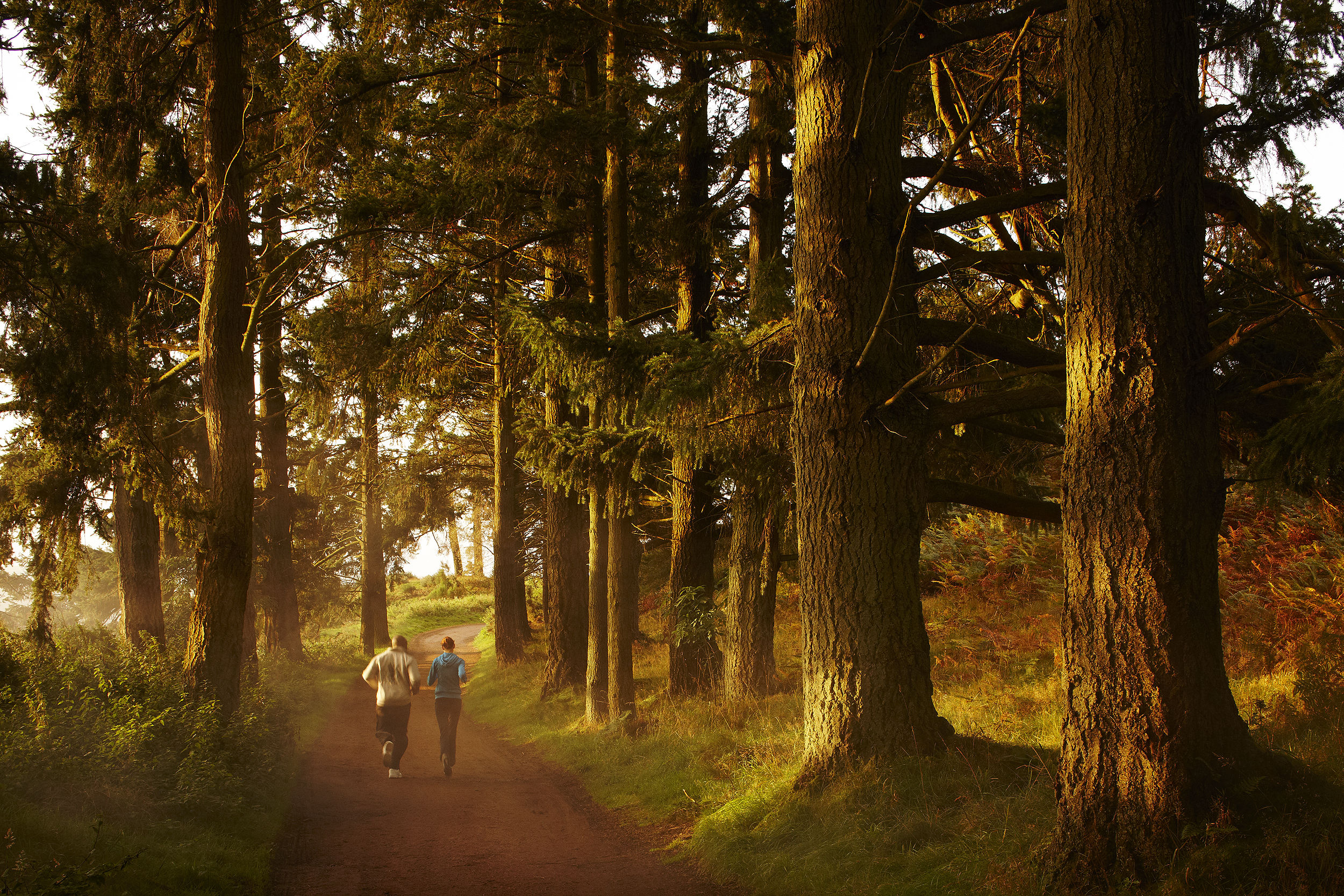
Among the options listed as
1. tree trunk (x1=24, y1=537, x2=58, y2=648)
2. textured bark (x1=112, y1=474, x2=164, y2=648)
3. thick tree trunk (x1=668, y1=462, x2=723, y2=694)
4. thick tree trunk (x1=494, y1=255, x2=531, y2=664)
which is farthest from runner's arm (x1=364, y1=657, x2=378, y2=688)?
thick tree trunk (x1=494, y1=255, x2=531, y2=664)

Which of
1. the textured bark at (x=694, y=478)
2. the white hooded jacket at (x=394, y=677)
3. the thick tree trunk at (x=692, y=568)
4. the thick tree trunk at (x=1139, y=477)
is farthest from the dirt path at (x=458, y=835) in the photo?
the thick tree trunk at (x=1139, y=477)

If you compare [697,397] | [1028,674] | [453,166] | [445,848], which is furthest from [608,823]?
[453,166]

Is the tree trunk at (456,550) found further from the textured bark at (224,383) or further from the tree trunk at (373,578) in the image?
the textured bark at (224,383)

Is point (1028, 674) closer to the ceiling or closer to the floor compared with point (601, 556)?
closer to the floor

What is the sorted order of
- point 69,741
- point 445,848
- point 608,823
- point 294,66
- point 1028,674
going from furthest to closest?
1. point 294,66
2. point 1028,674
3. point 608,823
4. point 445,848
5. point 69,741

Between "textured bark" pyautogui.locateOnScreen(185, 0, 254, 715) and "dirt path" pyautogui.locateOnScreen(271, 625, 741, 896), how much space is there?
2.05 m

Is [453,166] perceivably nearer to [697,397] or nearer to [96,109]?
[96,109]

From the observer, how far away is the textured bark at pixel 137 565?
50.1ft

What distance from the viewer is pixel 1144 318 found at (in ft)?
15.8

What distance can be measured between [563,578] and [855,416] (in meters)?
10.3

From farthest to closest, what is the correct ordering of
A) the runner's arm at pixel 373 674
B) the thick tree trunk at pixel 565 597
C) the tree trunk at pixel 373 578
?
the tree trunk at pixel 373 578 < the thick tree trunk at pixel 565 597 < the runner's arm at pixel 373 674

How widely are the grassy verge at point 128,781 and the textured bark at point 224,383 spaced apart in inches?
26.1

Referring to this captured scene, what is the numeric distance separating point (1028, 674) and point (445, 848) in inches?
263

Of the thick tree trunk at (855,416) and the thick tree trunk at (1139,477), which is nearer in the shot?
the thick tree trunk at (1139,477)
